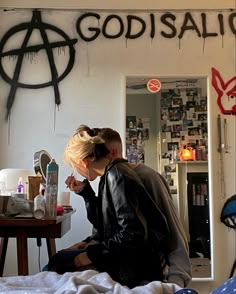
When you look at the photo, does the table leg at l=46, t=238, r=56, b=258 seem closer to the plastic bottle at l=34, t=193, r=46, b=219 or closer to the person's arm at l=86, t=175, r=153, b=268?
the plastic bottle at l=34, t=193, r=46, b=219

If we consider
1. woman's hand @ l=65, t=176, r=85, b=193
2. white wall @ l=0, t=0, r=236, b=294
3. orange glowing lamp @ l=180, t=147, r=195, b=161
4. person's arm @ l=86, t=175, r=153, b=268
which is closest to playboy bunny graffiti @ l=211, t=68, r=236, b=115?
white wall @ l=0, t=0, r=236, b=294

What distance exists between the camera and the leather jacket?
4.36ft

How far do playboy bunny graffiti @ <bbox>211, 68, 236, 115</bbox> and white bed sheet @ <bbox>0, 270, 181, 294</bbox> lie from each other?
5.95ft

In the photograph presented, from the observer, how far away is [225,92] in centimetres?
262

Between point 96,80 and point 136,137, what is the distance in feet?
1.46

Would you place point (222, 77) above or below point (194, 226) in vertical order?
above

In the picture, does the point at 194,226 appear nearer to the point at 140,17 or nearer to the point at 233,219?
the point at 233,219

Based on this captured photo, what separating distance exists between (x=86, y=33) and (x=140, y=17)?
0.36m

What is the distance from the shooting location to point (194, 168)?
2525mm

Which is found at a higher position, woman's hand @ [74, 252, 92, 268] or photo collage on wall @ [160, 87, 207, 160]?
photo collage on wall @ [160, 87, 207, 160]

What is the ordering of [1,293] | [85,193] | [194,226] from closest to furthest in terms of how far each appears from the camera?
1. [1,293]
2. [85,193]
3. [194,226]

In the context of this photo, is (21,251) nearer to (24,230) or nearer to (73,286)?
(24,230)
